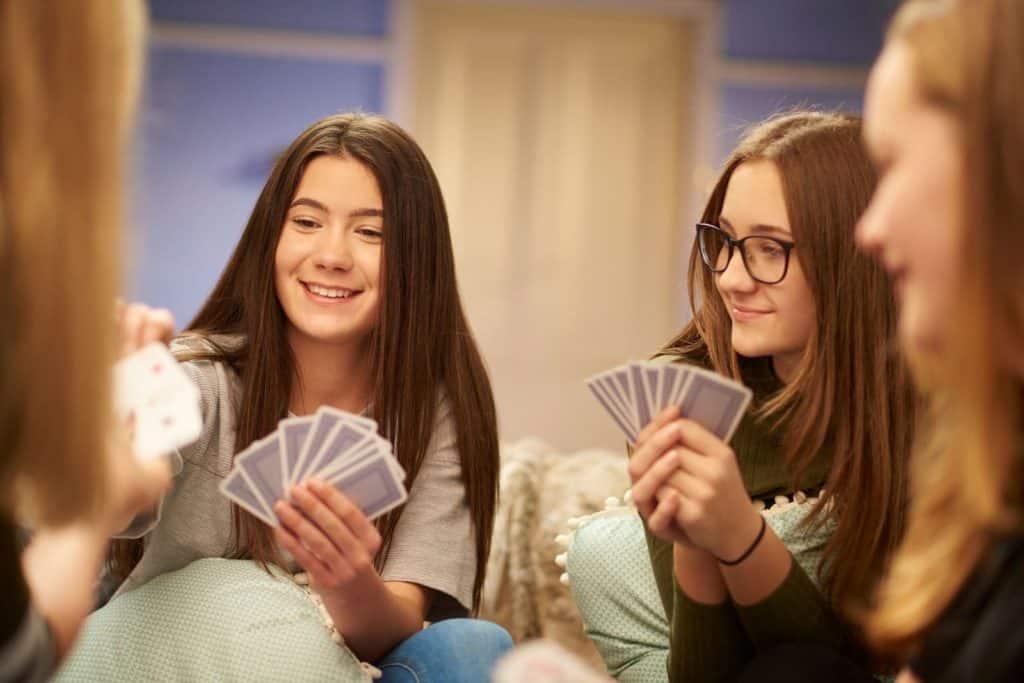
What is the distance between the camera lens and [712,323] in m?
2.41

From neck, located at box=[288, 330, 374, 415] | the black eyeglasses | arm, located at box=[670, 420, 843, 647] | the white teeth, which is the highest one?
the black eyeglasses

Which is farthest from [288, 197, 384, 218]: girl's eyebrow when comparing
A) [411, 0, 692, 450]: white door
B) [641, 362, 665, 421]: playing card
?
[411, 0, 692, 450]: white door

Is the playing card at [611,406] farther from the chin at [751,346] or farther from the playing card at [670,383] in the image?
the chin at [751,346]

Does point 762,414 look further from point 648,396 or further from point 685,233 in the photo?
point 685,233

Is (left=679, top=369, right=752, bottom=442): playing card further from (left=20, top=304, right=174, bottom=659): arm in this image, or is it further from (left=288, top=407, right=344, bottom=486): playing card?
(left=20, top=304, right=174, bottom=659): arm

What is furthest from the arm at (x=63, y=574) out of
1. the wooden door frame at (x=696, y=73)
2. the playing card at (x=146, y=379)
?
the wooden door frame at (x=696, y=73)

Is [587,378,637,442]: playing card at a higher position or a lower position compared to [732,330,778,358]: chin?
lower

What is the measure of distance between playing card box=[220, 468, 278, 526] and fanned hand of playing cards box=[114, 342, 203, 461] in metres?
0.16

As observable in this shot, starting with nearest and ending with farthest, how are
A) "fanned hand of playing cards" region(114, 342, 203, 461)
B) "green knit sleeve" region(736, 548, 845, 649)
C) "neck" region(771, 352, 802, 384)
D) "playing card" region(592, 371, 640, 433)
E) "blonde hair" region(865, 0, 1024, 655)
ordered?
"blonde hair" region(865, 0, 1024, 655) < "fanned hand of playing cards" region(114, 342, 203, 461) < "playing card" region(592, 371, 640, 433) < "green knit sleeve" region(736, 548, 845, 649) < "neck" region(771, 352, 802, 384)

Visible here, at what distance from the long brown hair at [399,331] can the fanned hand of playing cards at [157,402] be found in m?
0.66

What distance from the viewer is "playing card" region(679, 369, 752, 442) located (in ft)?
5.87

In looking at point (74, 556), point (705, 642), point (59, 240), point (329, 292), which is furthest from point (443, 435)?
point (59, 240)

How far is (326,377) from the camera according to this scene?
2.54 m

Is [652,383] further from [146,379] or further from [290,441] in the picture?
[146,379]
